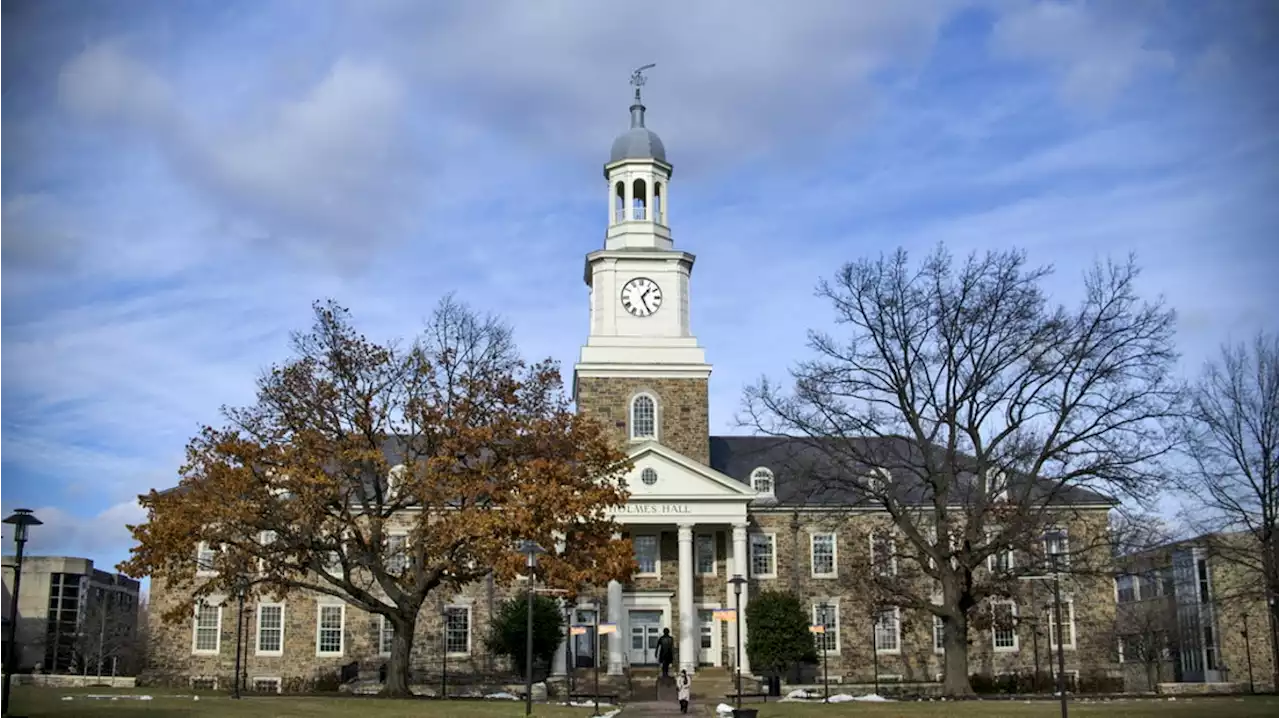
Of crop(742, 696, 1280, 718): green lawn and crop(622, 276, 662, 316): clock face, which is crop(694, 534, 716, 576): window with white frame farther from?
crop(742, 696, 1280, 718): green lawn

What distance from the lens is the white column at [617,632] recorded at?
142ft

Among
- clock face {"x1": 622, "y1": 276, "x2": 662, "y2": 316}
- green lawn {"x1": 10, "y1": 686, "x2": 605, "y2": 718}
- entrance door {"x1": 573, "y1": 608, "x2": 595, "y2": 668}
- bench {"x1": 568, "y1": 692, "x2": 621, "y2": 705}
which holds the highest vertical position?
clock face {"x1": 622, "y1": 276, "x2": 662, "y2": 316}

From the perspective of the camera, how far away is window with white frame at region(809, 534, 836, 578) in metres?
50.2

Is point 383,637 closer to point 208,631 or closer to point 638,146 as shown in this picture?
point 208,631

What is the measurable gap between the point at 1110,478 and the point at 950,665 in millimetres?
7032

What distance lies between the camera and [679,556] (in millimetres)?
→ 46688

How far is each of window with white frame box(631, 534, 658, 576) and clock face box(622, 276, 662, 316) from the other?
29.1ft

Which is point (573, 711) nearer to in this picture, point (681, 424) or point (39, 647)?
point (681, 424)

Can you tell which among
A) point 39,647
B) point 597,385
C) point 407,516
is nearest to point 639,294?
point 597,385

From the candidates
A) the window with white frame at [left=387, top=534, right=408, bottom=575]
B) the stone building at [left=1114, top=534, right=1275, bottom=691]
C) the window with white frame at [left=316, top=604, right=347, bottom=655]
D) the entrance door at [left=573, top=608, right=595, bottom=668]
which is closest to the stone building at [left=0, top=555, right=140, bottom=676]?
the window with white frame at [left=316, top=604, right=347, bottom=655]

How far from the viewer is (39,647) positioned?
243 feet

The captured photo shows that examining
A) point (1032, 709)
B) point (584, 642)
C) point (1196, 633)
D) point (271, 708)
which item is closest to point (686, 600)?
point (584, 642)

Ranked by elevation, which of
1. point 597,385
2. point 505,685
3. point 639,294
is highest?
point 639,294

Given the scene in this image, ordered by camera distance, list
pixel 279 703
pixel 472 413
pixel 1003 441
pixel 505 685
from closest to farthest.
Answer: pixel 279 703 → pixel 472 413 → pixel 1003 441 → pixel 505 685
